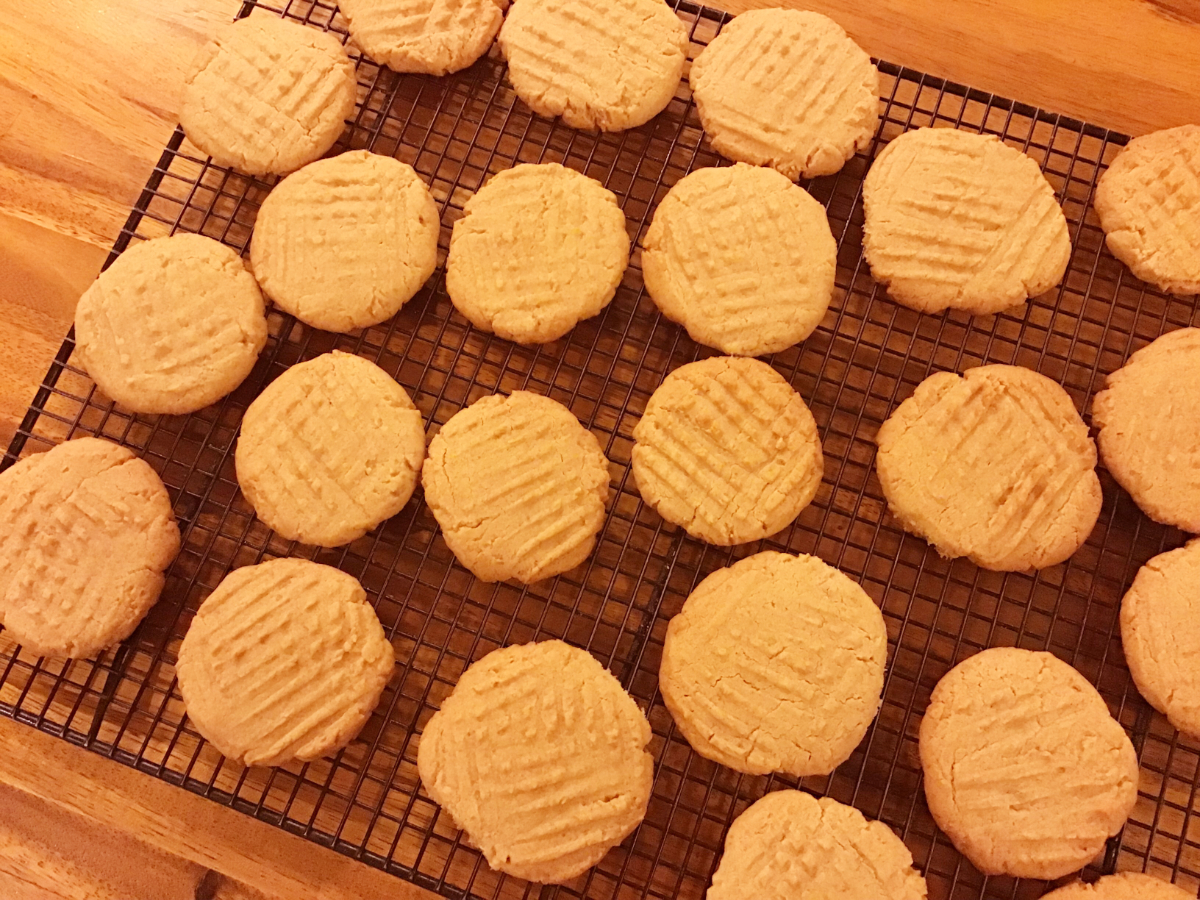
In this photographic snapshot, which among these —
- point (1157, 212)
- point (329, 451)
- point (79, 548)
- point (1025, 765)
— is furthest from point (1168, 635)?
point (79, 548)

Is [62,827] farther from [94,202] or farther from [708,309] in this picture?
[708,309]

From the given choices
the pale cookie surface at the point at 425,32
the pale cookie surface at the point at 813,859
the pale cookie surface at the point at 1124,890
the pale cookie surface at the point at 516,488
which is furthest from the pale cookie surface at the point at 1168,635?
the pale cookie surface at the point at 425,32

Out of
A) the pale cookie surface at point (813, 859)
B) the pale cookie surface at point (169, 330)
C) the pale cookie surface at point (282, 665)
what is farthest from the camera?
the pale cookie surface at point (169, 330)

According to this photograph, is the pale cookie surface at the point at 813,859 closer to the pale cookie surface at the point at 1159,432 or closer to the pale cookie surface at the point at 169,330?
the pale cookie surface at the point at 1159,432

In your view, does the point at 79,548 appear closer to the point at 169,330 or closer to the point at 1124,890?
the point at 169,330

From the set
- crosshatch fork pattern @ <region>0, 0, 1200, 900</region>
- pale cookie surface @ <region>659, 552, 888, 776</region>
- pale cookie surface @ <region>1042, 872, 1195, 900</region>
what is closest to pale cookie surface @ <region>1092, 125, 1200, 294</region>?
crosshatch fork pattern @ <region>0, 0, 1200, 900</region>

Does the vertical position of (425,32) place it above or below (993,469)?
above
